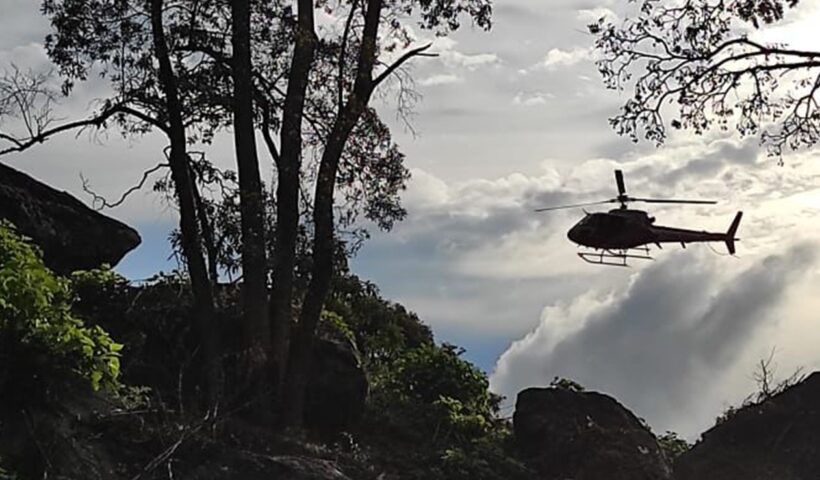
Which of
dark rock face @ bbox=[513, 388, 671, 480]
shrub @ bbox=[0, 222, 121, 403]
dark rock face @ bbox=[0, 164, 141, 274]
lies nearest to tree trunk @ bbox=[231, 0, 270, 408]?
dark rock face @ bbox=[0, 164, 141, 274]

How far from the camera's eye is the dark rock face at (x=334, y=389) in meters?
16.0

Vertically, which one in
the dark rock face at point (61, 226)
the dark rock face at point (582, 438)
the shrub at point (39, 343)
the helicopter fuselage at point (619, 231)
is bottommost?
the shrub at point (39, 343)

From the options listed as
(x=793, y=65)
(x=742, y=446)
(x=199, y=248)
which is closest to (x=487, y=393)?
(x=742, y=446)

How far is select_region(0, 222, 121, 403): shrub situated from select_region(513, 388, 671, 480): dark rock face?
21.1 feet

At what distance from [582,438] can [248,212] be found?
505cm

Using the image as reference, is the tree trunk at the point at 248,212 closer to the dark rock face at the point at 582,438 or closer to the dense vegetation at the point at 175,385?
the dense vegetation at the point at 175,385

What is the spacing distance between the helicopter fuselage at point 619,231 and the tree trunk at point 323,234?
2976 millimetres

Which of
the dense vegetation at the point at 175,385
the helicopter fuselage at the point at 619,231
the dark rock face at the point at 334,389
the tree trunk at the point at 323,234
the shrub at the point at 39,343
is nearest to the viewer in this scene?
the shrub at the point at 39,343

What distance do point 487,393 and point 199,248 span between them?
17.5ft

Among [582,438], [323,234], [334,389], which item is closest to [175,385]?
[334,389]

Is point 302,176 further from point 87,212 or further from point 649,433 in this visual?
point 649,433

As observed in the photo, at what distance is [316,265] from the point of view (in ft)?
51.0

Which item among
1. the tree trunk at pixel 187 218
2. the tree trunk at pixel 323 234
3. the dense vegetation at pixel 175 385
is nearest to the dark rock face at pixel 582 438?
the dense vegetation at pixel 175 385

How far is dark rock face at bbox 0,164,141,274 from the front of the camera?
51.3 ft
